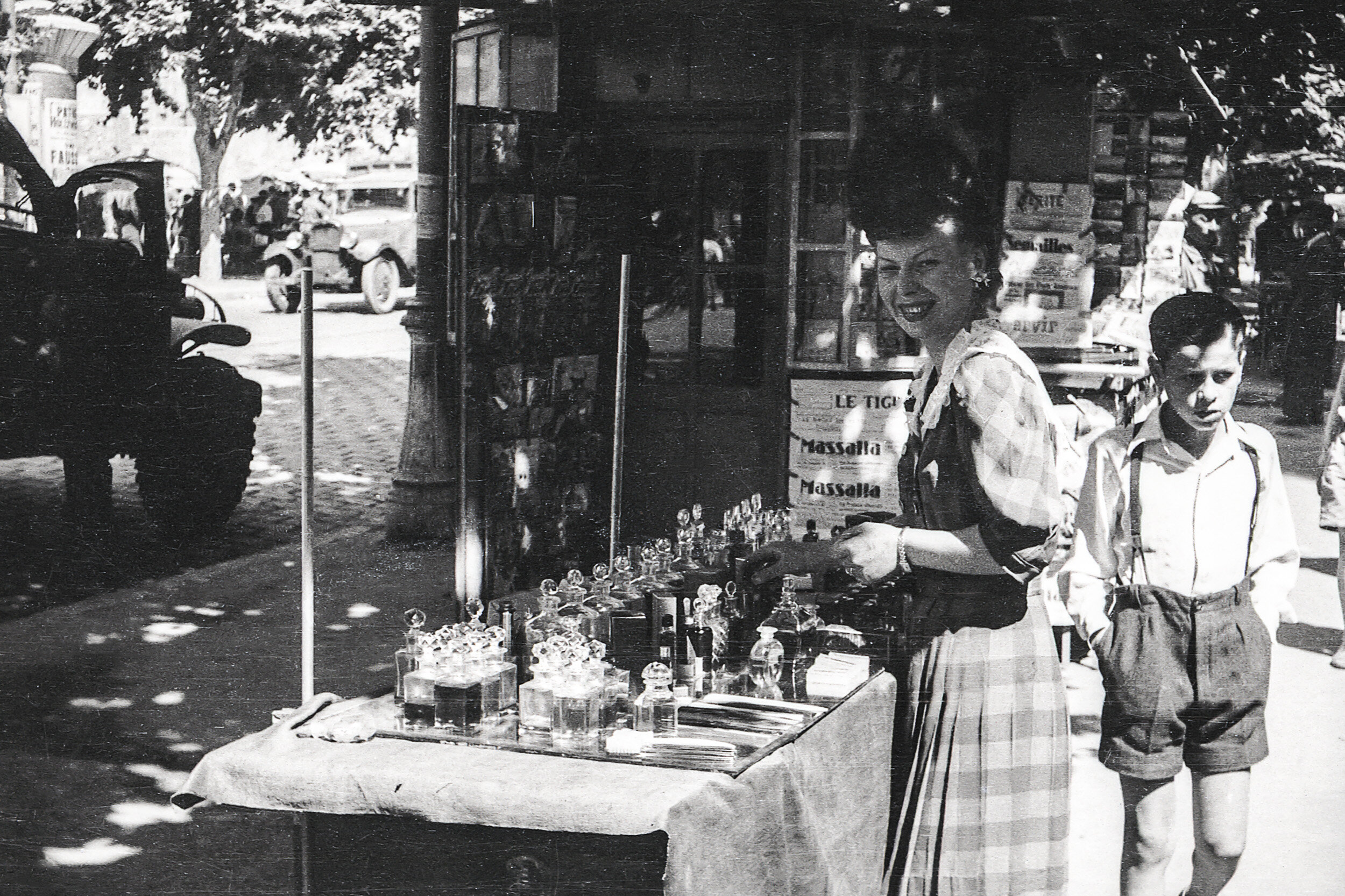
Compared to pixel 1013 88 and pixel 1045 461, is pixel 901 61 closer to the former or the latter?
pixel 1013 88

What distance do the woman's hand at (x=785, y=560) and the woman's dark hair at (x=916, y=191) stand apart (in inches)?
28.9

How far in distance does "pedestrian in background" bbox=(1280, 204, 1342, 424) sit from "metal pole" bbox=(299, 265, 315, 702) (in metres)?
3.05

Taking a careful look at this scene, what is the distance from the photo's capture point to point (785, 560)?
322 cm

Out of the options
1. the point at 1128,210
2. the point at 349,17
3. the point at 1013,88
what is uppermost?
the point at 349,17

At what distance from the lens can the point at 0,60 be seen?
575 centimetres

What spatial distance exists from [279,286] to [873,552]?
7070 millimetres

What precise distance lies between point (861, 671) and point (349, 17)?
16.1ft

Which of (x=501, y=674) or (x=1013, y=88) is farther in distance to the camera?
(x=1013, y=88)

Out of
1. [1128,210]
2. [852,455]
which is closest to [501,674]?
[852,455]

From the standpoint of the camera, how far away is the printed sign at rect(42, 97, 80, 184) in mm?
6074

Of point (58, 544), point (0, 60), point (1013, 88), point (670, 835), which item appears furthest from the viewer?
point (58, 544)

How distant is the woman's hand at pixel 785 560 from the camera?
3.14 meters

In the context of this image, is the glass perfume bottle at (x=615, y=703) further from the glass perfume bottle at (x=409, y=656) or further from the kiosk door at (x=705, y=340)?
Result: the kiosk door at (x=705, y=340)

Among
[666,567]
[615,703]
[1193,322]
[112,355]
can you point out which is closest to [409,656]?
[615,703]
